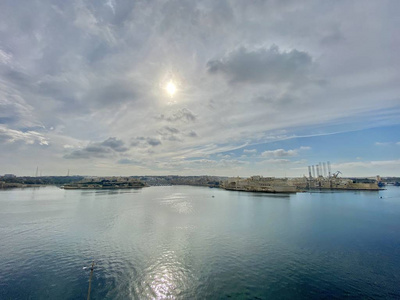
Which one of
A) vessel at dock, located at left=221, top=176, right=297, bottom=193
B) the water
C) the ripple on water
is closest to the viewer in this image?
the water

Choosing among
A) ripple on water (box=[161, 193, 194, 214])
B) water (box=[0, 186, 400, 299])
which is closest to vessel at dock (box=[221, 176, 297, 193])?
ripple on water (box=[161, 193, 194, 214])

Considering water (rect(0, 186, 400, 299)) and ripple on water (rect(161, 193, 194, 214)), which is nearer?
water (rect(0, 186, 400, 299))

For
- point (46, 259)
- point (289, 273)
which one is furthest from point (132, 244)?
point (289, 273)

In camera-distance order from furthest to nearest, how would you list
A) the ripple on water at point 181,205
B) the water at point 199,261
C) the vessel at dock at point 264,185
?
the vessel at dock at point 264,185 < the ripple on water at point 181,205 < the water at point 199,261

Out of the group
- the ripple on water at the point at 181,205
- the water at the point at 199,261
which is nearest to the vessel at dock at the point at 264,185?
the ripple on water at the point at 181,205

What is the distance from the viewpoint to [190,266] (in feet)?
62.4

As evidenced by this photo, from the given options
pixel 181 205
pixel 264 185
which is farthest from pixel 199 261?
pixel 264 185

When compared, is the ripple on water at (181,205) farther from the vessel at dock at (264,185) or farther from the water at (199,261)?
the vessel at dock at (264,185)

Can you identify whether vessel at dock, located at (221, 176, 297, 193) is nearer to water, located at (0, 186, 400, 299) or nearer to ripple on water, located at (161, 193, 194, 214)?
ripple on water, located at (161, 193, 194, 214)

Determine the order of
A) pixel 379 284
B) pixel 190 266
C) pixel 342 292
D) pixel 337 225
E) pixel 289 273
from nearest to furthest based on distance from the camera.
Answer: pixel 342 292
pixel 379 284
pixel 289 273
pixel 190 266
pixel 337 225

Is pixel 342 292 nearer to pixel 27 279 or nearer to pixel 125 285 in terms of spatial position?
Answer: pixel 125 285

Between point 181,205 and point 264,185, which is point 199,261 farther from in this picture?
point 264,185

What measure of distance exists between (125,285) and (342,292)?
54.7ft

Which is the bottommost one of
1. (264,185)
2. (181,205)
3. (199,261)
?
(199,261)
